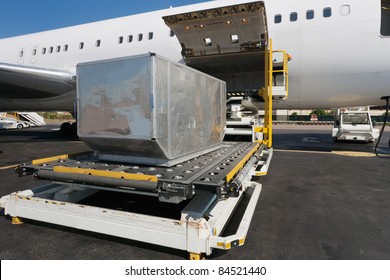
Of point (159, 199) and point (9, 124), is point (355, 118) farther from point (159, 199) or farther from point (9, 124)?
point (9, 124)

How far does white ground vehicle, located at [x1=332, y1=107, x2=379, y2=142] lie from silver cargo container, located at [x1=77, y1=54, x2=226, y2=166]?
11319 millimetres

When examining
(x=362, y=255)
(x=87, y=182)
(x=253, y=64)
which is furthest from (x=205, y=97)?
(x=253, y=64)

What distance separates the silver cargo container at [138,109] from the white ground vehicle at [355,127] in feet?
37.1

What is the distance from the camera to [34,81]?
991 centimetres

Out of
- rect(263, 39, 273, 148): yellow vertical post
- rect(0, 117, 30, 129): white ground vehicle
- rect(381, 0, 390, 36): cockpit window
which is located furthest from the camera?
rect(0, 117, 30, 129): white ground vehicle

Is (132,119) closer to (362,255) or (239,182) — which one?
(239,182)

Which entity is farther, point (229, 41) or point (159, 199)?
point (229, 41)

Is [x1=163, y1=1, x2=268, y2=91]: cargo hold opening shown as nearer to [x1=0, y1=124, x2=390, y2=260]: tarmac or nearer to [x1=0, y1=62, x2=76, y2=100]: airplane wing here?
[x1=0, y1=124, x2=390, y2=260]: tarmac

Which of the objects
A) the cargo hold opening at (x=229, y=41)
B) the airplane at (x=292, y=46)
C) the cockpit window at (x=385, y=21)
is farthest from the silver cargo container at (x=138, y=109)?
the cockpit window at (x=385, y=21)

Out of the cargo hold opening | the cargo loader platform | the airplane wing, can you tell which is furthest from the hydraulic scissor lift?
the airplane wing

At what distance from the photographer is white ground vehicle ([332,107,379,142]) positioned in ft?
40.1

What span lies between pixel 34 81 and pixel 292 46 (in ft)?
30.0

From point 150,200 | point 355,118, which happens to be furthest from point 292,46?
point 355,118
